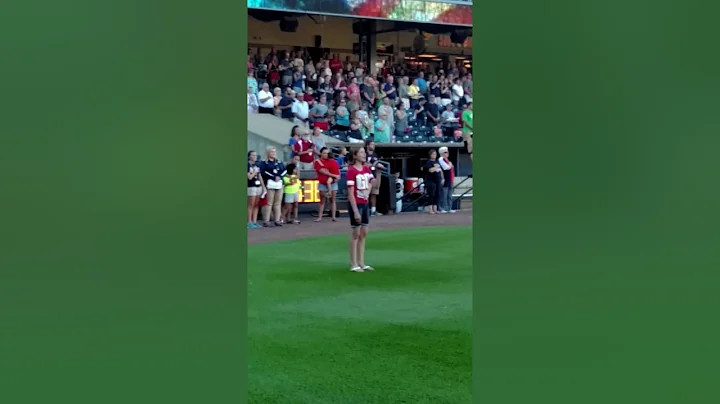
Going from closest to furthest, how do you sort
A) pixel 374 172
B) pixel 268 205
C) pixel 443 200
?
1. pixel 268 205
2. pixel 374 172
3. pixel 443 200

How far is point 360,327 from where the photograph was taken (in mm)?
8242

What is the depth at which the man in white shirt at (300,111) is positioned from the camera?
22031 millimetres

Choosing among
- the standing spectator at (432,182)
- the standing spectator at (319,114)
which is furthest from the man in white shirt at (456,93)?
the standing spectator at (432,182)

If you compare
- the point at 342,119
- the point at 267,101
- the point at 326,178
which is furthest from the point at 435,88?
the point at 326,178

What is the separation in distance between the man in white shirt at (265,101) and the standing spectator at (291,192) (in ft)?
11.9

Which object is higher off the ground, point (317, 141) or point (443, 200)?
point (317, 141)

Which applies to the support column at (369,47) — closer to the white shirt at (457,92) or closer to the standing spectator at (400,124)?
the white shirt at (457,92)

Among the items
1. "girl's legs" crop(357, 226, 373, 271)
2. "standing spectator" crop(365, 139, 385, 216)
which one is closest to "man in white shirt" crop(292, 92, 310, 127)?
"standing spectator" crop(365, 139, 385, 216)

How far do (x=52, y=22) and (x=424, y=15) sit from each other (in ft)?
83.0

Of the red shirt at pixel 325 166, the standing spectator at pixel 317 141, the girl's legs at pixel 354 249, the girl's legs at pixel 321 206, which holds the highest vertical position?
the standing spectator at pixel 317 141

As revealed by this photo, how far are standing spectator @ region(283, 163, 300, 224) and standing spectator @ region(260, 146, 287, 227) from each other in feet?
0.63

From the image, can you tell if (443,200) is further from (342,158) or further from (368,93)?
(368,93)

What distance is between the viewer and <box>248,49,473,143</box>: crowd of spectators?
22250 millimetres

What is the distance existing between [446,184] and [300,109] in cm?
428
